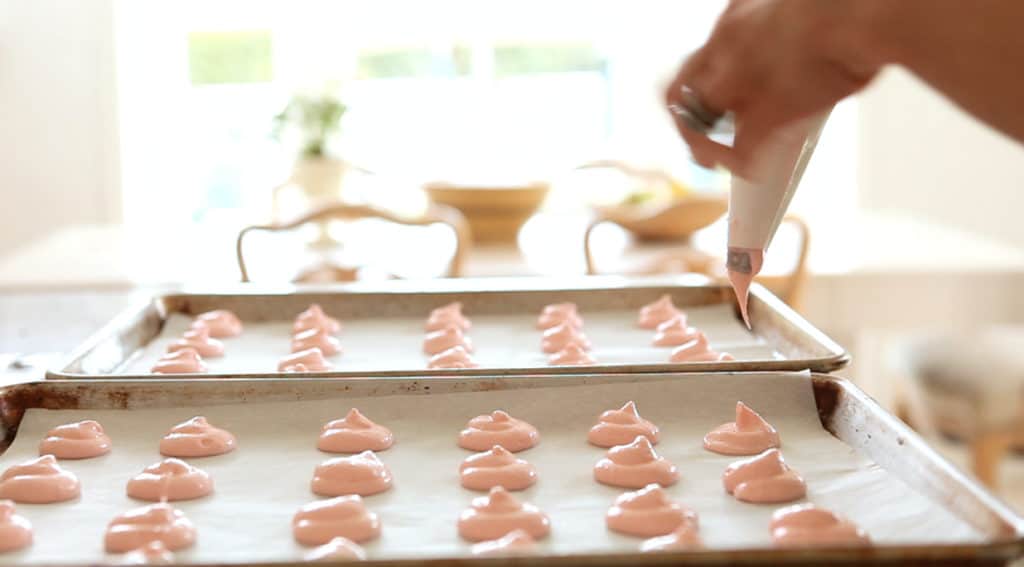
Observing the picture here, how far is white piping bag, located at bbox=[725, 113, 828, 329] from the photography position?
42.0 inches

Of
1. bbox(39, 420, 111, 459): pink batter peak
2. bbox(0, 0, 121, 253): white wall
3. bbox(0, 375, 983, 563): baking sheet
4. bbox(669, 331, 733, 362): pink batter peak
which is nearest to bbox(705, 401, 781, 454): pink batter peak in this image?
bbox(0, 375, 983, 563): baking sheet

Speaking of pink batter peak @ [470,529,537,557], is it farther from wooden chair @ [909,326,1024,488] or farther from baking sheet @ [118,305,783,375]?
wooden chair @ [909,326,1024,488]

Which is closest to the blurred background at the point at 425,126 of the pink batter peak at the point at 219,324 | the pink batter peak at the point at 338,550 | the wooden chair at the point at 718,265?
the wooden chair at the point at 718,265

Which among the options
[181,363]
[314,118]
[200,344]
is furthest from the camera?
[314,118]

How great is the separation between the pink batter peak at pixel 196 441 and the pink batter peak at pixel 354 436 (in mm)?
88

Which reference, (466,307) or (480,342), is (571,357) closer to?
(480,342)

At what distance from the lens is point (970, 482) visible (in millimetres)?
915

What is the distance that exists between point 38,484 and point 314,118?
8.29 ft

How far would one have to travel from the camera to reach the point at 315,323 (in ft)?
5.36

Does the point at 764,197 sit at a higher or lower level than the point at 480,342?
higher

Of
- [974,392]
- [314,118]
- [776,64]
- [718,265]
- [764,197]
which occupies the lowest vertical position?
[974,392]

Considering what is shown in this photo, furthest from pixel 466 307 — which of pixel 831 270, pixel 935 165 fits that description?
pixel 935 165

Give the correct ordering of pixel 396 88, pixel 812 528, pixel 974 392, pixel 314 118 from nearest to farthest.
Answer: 1. pixel 812 528
2. pixel 314 118
3. pixel 974 392
4. pixel 396 88

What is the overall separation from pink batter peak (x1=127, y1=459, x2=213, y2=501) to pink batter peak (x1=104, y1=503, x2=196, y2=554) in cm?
10
